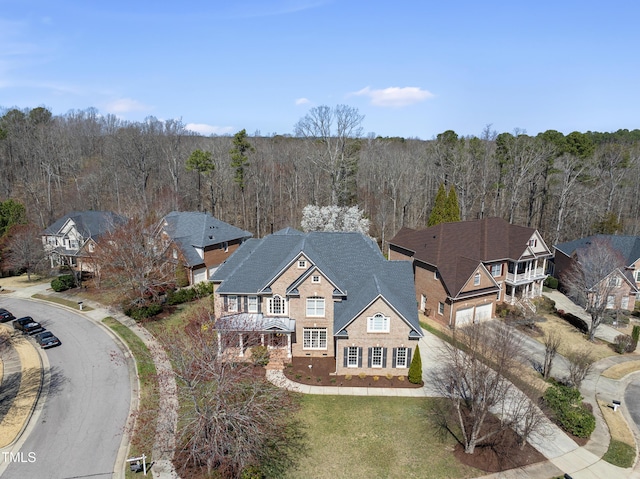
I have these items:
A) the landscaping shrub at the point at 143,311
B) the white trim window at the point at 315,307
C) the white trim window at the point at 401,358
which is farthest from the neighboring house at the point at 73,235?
the white trim window at the point at 401,358

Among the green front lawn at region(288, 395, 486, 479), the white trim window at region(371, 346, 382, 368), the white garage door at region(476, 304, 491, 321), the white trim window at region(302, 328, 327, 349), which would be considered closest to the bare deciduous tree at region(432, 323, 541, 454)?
the green front lawn at region(288, 395, 486, 479)

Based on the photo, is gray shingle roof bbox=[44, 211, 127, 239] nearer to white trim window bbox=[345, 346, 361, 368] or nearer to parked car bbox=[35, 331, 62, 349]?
parked car bbox=[35, 331, 62, 349]

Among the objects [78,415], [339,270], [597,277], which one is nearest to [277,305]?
[339,270]

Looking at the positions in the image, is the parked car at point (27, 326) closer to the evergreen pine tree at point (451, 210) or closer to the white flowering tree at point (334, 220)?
the white flowering tree at point (334, 220)

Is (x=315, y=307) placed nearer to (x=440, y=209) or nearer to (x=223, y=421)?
(x=223, y=421)

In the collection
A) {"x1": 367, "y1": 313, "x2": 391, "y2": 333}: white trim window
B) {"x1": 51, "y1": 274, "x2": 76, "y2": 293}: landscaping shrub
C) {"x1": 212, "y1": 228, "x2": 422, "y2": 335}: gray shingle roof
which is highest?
{"x1": 212, "y1": 228, "x2": 422, "y2": 335}: gray shingle roof

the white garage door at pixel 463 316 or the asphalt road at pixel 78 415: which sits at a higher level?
the white garage door at pixel 463 316

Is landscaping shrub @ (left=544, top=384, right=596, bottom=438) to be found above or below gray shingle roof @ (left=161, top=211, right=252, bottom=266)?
below
